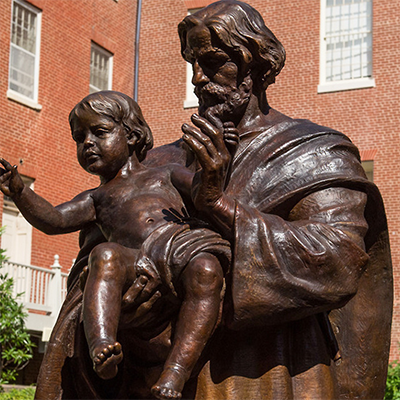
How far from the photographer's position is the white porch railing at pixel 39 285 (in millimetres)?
19281

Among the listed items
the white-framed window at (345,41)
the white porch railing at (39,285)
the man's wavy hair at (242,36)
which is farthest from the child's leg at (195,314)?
the white-framed window at (345,41)

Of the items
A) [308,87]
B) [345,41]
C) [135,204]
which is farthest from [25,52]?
[135,204]

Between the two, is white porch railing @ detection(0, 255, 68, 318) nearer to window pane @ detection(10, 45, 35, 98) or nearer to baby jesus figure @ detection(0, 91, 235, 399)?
window pane @ detection(10, 45, 35, 98)

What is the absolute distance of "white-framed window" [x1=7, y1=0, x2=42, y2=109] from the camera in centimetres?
2158

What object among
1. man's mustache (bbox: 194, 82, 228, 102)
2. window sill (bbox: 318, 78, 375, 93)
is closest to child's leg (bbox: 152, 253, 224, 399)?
man's mustache (bbox: 194, 82, 228, 102)

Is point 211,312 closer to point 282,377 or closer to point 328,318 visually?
point 282,377

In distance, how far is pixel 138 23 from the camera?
25.9 metres

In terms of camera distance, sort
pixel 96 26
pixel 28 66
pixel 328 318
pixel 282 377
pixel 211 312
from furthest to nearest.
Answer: pixel 96 26 → pixel 28 66 → pixel 328 318 → pixel 282 377 → pixel 211 312

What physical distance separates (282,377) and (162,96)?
69.9 ft

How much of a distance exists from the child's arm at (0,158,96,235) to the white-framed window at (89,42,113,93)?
20.5m

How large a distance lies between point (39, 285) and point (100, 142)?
1694cm

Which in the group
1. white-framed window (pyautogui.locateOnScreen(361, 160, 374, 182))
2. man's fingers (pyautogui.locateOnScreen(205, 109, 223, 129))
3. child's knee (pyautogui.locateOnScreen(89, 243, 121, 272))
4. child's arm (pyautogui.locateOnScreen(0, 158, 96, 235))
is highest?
white-framed window (pyautogui.locateOnScreen(361, 160, 374, 182))

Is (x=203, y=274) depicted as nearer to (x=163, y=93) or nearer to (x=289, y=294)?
(x=289, y=294)

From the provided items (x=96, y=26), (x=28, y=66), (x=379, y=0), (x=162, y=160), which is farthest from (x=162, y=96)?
(x=162, y=160)
